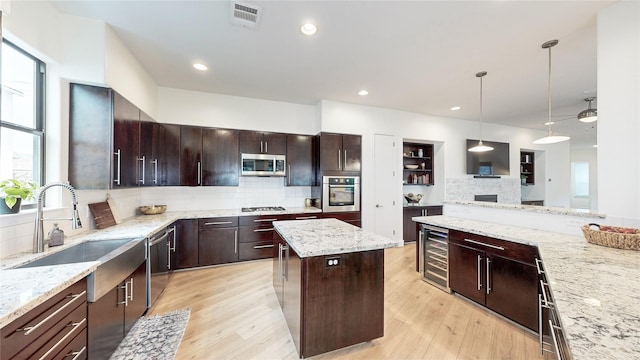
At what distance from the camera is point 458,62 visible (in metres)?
2.91

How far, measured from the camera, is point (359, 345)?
76.5 inches

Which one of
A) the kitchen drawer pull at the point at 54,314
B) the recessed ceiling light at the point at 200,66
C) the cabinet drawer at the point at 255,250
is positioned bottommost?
the cabinet drawer at the point at 255,250

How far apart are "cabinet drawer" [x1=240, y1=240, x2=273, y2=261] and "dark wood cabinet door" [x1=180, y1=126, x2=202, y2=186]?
1319 mm

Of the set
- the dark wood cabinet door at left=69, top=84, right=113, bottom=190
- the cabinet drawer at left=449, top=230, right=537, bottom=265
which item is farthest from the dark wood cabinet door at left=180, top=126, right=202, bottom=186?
the cabinet drawer at left=449, top=230, right=537, bottom=265

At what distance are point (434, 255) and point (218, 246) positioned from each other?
10.4 ft

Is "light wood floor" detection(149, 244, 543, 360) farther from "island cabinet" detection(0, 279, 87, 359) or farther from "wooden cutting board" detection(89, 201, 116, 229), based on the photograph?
"wooden cutting board" detection(89, 201, 116, 229)

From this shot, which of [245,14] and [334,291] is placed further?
[245,14]

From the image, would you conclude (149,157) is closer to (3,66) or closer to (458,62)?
(3,66)

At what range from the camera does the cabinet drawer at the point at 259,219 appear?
3729 millimetres

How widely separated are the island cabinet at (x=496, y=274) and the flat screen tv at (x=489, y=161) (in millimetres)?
3608

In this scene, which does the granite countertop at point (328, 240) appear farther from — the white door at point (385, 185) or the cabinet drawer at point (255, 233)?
the white door at point (385, 185)

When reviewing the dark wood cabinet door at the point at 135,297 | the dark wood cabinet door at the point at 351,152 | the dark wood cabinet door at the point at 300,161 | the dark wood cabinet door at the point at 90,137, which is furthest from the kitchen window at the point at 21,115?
the dark wood cabinet door at the point at 351,152

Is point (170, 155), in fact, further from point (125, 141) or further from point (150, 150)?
point (125, 141)

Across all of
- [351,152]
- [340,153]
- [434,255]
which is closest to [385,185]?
[351,152]
